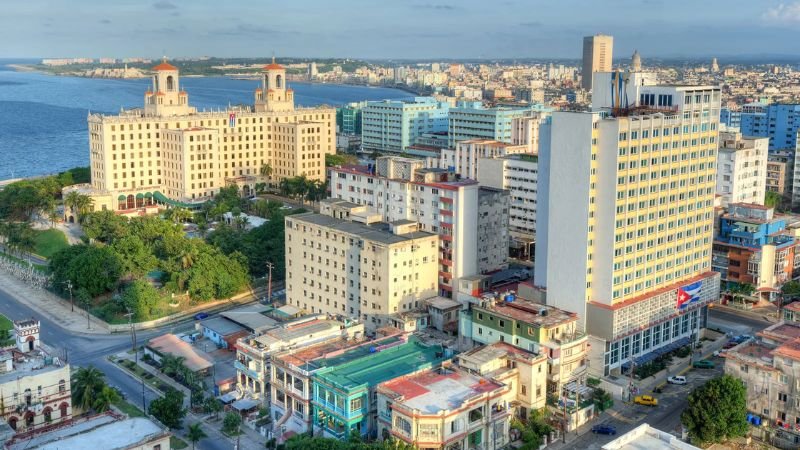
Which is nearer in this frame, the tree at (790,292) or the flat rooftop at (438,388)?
the flat rooftop at (438,388)

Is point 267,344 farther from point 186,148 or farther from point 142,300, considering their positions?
point 186,148

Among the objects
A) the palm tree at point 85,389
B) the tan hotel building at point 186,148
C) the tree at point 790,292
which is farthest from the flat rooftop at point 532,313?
the tan hotel building at point 186,148

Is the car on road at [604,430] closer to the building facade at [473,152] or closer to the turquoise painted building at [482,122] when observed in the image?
the building facade at [473,152]

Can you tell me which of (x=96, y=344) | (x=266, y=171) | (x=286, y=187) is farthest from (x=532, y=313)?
(x=266, y=171)

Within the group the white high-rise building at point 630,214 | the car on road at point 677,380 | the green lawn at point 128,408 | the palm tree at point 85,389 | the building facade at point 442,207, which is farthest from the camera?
the building facade at point 442,207

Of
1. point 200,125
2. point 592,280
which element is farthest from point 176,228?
point 592,280

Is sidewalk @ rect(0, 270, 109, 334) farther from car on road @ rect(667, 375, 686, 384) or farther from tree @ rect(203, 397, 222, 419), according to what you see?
car on road @ rect(667, 375, 686, 384)

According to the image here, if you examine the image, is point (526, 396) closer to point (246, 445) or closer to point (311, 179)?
point (246, 445)
